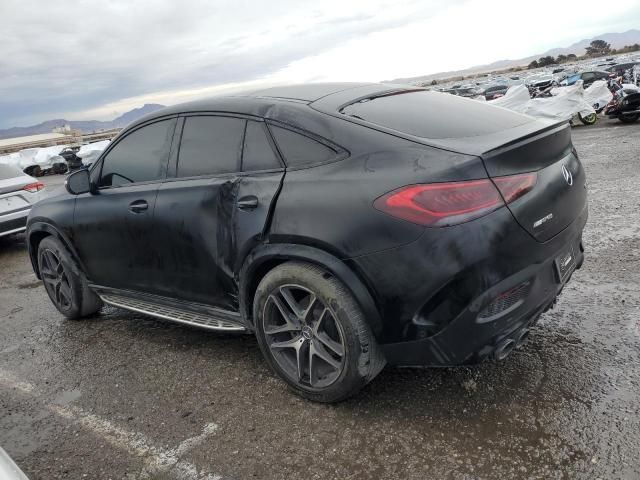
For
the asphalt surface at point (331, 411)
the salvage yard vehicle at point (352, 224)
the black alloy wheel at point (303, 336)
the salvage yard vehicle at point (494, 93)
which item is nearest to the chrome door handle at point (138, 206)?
the salvage yard vehicle at point (352, 224)

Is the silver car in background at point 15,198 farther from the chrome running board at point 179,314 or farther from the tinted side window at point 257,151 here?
the tinted side window at point 257,151

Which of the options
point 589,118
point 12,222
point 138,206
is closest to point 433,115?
point 138,206

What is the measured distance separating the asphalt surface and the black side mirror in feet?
3.86

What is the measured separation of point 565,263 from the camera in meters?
2.79

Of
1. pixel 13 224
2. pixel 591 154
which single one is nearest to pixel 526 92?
pixel 591 154

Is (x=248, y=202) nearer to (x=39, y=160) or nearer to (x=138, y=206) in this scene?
(x=138, y=206)

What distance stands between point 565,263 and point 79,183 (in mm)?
3443

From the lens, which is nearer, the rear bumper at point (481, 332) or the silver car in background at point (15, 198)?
the rear bumper at point (481, 332)

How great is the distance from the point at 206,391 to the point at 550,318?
2313 millimetres

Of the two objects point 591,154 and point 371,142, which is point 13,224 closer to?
point 371,142

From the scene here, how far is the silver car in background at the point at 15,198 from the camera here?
802 cm

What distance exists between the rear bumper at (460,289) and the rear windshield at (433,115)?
619 millimetres

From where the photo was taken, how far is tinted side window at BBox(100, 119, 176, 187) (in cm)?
362

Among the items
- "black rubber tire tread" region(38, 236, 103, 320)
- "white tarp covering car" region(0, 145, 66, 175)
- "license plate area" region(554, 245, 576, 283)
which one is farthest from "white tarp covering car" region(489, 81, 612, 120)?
"white tarp covering car" region(0, 145, 66, 175)
